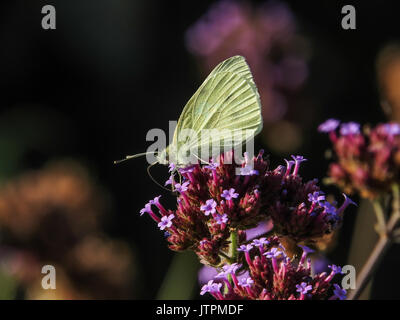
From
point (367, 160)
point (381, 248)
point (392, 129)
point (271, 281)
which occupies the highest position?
point (392, 129)

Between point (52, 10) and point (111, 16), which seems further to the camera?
point (111, 16)

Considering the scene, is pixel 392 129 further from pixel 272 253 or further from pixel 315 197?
pixel 272 253

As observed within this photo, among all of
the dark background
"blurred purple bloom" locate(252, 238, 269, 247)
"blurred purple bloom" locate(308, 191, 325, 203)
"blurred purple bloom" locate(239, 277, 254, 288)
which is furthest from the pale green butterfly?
the dark background

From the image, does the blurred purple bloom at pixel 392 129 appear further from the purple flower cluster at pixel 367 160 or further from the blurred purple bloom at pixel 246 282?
the blurred purple bloom at pixel 246 282

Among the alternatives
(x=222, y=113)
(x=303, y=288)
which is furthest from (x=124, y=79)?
(x=303, y=288)
